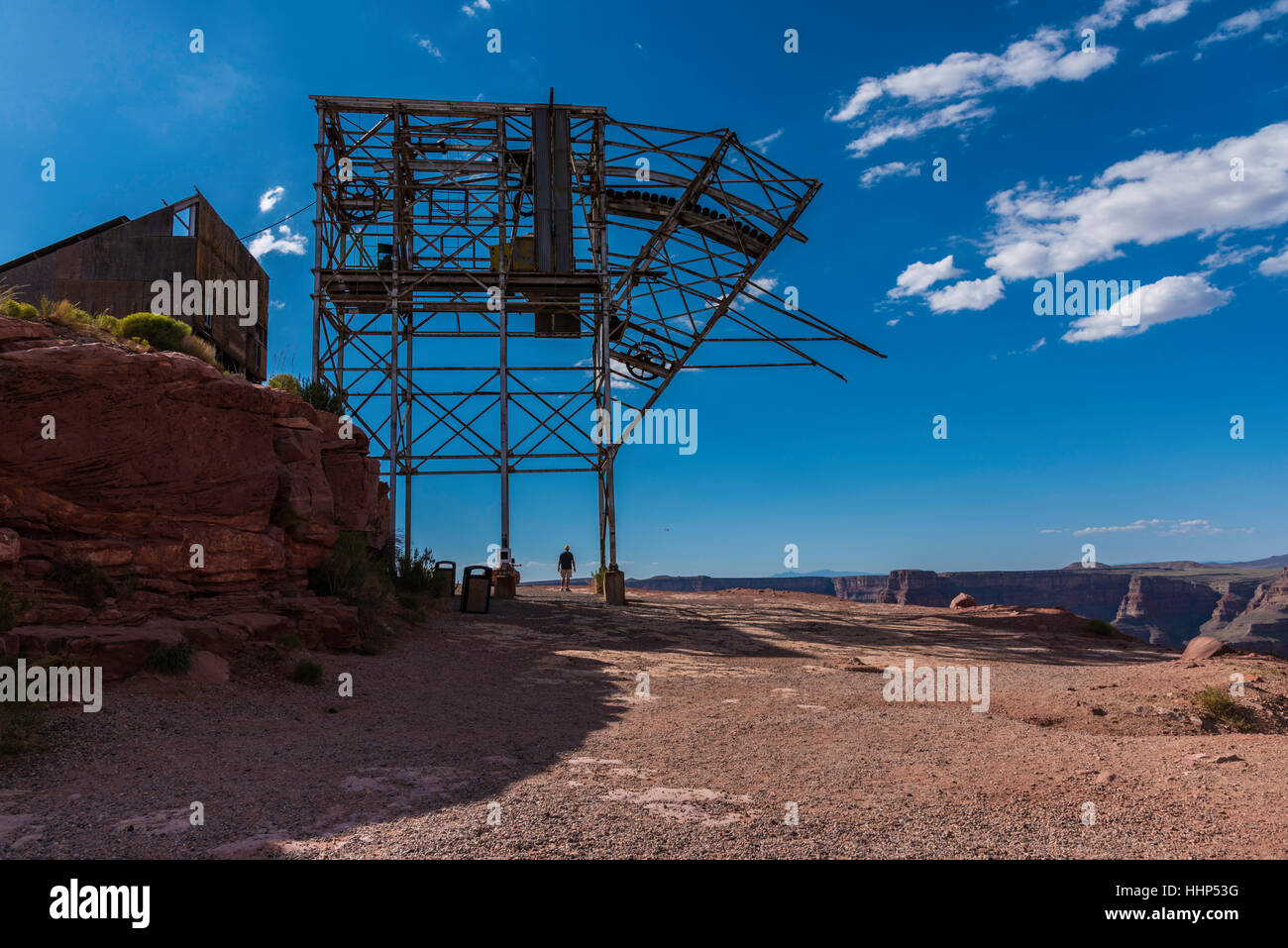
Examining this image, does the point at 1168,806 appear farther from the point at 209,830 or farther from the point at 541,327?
the point at 541,327

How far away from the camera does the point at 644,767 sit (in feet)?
21.5

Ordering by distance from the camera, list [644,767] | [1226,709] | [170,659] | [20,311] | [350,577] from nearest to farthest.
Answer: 1. [644,767]
2. [170,659]
3. [1226,709]
4. [20,311]
5. [350,577]

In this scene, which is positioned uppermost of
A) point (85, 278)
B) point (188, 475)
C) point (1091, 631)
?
point (85, 278)

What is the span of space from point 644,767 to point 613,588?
15619 millimetres

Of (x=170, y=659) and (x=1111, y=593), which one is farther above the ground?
(x=170, y=659)

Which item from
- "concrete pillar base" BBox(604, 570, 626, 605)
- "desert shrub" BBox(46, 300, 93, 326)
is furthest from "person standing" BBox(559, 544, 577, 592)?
"desert shrub" BBox(46, 300, 93, 326)

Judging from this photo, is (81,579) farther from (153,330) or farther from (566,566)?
(566,566)

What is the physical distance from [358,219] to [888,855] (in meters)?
25.5

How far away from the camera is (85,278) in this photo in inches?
733
